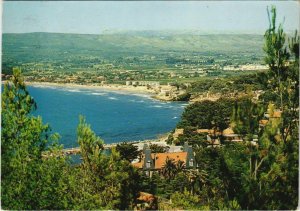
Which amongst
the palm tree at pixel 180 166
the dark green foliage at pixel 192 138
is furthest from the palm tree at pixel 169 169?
the dark green foliage at pixel 192 138

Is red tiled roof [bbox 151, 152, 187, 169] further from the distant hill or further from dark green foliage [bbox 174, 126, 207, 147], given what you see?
the distant hill

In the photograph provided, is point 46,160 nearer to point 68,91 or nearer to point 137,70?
point 68,91

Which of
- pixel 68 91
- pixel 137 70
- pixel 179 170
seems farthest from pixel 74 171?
pixel 137 70

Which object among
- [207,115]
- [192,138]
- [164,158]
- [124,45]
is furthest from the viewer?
[124,45]

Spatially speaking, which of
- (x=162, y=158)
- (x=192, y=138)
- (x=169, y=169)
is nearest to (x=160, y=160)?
(x=162, y=158)

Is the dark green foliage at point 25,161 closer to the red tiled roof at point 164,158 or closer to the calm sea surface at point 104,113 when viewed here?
the red tiled roof at point 164,158

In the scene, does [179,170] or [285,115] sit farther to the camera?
[179,170]

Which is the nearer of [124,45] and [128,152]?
[128,152]

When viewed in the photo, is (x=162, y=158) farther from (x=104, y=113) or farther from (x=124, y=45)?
(x=124, y=45)

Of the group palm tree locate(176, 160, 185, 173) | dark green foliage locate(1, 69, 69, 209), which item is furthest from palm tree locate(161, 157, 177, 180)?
dark green foliage locate(1, 69, 69, 209)
